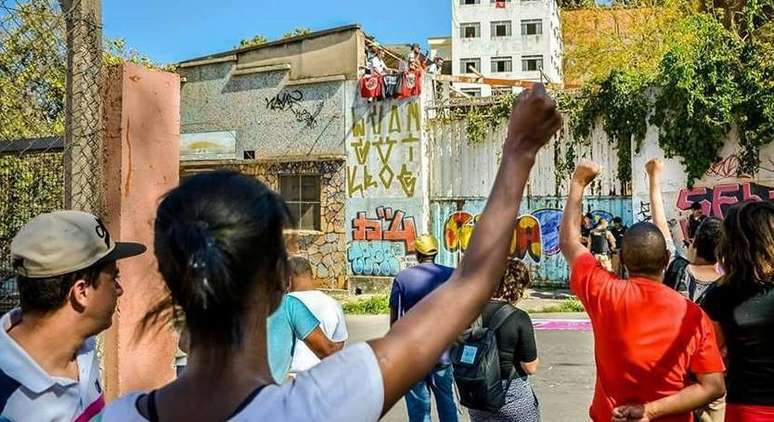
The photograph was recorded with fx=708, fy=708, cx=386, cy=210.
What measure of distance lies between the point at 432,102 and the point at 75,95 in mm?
14961

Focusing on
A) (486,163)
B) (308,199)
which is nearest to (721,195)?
(486,163)

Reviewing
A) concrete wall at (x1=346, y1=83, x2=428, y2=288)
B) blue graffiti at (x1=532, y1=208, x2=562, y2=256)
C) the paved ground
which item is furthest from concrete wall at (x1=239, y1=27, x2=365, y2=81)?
the paved ground

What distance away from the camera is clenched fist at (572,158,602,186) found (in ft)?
11.2

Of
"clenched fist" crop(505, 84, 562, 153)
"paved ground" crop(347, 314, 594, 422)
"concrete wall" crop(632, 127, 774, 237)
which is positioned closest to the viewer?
"clenched fist" crop(505, 84, 562, 153)

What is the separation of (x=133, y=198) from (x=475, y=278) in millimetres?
3669

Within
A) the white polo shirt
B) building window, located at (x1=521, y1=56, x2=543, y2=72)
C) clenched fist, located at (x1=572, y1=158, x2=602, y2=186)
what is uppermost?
building window, located at (x1=521, y1=56, x2=543, y2=72)

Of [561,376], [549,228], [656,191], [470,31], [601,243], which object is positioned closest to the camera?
[656,191]

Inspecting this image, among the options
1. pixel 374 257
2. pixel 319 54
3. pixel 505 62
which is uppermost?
pixel 505 62

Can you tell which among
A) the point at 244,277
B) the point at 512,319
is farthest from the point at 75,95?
the point at 244,277

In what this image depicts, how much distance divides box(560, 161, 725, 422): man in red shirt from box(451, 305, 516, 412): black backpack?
0.82m

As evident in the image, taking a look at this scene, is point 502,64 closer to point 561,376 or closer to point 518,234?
point 518,234

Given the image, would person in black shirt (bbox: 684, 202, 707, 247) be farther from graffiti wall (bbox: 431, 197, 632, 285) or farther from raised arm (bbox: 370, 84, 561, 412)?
raised arm (bbox: 370, 84, 561, 412)

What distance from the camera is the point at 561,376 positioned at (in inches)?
337

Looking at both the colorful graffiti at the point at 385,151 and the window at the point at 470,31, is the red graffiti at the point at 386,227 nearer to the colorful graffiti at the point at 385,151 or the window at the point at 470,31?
the colorful graffiti at the point at 385,151
